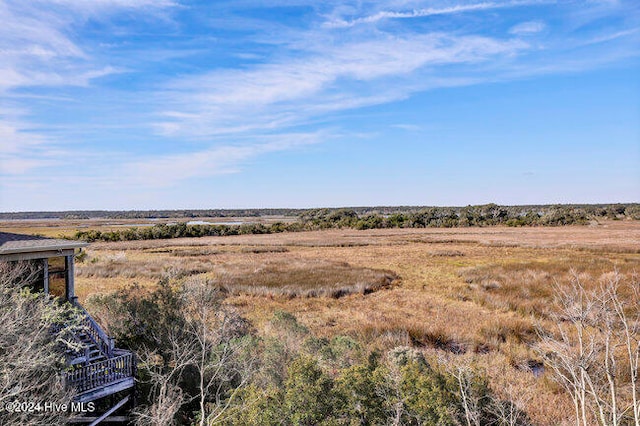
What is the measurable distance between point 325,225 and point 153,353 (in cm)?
9131

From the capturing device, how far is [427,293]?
88.4ft

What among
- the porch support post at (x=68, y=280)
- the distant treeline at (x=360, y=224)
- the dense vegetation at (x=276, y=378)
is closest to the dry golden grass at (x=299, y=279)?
the dense vegetation at (x=276, y=378)

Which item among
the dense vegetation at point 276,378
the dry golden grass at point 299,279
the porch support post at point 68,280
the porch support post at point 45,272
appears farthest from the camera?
the dry golden grass at point 299,279

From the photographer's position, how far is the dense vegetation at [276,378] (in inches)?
338

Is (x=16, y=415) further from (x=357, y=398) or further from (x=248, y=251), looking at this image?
(x=248, y=251)

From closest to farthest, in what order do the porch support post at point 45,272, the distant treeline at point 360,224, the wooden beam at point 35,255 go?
1. the wooden beam at point 35,255
2. the porch support post at point 45,272
3. the distant treeline at point 360,224

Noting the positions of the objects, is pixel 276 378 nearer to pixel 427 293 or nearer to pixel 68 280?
pixel 68 280

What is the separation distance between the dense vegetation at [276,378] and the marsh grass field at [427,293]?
4.45ft

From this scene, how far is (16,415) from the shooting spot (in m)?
8.34

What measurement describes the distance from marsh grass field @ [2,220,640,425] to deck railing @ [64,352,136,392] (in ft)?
13.7

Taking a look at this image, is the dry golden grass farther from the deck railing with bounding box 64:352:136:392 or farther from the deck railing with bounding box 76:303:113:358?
the deck railing with bounding box 64:352:136:392

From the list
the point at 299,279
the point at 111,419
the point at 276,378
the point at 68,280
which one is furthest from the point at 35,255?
the point at 299,279

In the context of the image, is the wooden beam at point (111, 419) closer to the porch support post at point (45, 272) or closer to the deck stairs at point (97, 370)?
the deck stairs at point (97, 370)

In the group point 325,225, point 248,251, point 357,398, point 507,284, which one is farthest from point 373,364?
point 325,225
